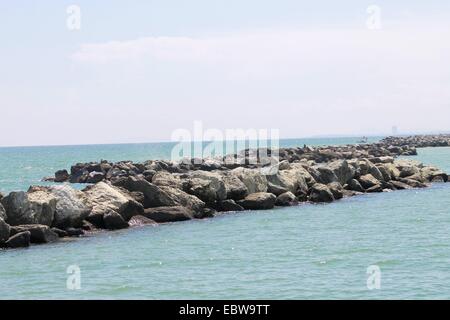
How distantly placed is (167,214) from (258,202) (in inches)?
243

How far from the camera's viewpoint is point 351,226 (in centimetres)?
2773

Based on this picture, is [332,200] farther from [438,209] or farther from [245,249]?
[245,249]

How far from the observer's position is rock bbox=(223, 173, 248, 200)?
34.0 meters

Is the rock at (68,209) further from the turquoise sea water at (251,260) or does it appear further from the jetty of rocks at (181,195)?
the turquoise sea water at (251,260)

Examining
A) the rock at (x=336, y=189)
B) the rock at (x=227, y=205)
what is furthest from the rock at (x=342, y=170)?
the rock at (x=227, y=205)

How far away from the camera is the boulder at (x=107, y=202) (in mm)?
27172

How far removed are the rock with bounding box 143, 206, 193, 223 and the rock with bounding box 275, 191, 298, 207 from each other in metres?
7.02

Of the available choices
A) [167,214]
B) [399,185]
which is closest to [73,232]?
[167,214]

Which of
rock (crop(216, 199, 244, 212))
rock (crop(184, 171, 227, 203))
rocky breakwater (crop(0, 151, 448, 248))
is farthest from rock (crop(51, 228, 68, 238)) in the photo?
rock (crop(216, 199, 244, 212))

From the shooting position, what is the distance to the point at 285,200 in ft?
117

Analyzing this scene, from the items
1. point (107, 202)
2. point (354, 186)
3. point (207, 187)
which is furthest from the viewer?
point (354, 186)

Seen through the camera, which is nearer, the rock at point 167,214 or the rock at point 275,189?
the rock at point 167,214

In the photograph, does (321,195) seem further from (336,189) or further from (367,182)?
(367,182)

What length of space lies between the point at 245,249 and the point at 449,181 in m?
30.6
